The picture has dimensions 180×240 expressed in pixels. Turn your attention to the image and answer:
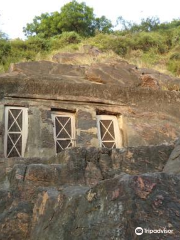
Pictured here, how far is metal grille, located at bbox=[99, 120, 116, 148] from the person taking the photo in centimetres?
850

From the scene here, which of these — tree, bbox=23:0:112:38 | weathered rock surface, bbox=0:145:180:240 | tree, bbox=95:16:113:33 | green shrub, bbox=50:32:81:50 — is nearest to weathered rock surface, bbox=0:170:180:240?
weathered rock surface, bbox=0:145:180:240

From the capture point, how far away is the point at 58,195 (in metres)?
3.49

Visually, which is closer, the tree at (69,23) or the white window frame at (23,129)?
the white window frame at (23,129)

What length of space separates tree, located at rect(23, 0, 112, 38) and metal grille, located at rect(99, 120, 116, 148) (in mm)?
15916

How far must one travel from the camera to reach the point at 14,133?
7945mm

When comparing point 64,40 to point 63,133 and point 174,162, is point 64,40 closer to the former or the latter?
point 63,133

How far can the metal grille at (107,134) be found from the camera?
8.50m

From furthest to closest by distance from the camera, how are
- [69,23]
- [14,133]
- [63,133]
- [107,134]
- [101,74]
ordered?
[69,23] < [101,74] < [107,134] < [63,133] < [14,133]

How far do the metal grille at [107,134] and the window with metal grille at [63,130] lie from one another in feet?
2.13

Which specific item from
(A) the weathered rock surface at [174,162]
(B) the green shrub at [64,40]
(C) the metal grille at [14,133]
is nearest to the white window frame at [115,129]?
(C) the metal grille at [14,133]

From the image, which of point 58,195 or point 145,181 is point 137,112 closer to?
point 58,195

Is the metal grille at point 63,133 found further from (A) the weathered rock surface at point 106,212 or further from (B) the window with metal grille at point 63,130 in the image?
(A) the weathered rock surface at point 106,212

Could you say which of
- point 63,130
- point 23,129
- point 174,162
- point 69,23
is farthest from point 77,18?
point 174,162

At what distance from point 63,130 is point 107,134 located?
3.12ft
